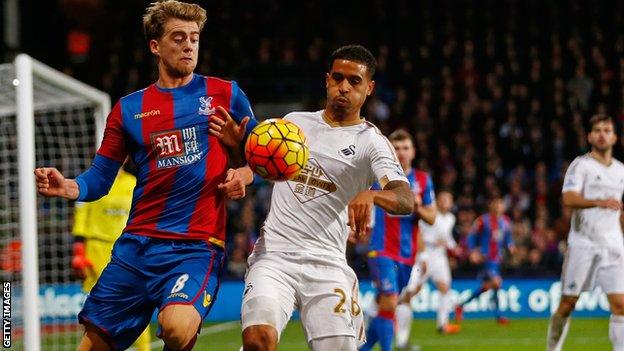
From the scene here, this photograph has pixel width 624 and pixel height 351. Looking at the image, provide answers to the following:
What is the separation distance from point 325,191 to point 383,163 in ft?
1.17

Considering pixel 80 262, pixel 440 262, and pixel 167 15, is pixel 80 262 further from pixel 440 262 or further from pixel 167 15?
pixel 440 262

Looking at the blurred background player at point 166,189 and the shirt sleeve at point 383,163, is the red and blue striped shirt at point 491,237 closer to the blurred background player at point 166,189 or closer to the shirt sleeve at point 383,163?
the shirt sleeve at point 383,163

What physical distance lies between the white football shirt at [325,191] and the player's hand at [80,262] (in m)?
3.94

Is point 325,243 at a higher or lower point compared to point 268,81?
lower

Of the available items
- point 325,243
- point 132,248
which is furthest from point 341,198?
point 132,248

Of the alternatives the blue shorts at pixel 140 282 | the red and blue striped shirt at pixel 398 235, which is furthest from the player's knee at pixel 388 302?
the blue shorts at pixel 140 282

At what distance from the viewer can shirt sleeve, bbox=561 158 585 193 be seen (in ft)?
28.8

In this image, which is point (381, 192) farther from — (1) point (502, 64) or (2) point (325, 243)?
(1) point (502, 64)

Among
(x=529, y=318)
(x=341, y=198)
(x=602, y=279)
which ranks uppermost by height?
(x=341, y=198)

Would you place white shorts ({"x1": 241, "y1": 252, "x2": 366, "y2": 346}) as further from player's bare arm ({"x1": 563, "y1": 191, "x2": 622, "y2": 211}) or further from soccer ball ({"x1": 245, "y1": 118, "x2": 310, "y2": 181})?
player's bare arm ({"x1": 563, "y1": 191, "x2": 622, "y2": 211})

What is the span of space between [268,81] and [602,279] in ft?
47.9

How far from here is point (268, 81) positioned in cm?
2273

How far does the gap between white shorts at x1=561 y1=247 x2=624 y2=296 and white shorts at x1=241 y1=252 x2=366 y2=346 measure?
153 inches

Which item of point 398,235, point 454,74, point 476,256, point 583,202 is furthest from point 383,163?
point 454,74
